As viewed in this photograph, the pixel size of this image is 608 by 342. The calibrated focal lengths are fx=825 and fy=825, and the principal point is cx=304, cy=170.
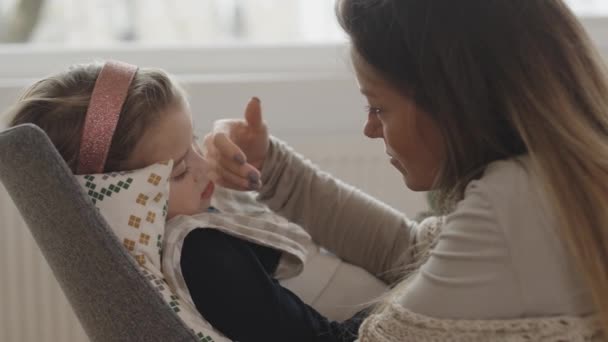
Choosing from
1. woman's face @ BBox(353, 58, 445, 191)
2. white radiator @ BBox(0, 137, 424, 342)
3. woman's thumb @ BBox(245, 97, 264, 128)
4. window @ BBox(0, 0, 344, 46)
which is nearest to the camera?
woman's face @ BBox(353, 58, 445, 191)

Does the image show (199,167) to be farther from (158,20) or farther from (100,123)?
(158,20)

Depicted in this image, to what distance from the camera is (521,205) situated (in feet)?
3.03

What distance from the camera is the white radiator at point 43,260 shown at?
2.00 m

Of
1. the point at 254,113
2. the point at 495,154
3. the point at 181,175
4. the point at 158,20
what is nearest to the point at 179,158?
the point at 181,175

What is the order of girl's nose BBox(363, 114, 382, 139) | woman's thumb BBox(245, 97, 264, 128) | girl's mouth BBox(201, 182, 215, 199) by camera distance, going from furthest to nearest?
→ woman's thumb BBox(245, 97, 264, 128)
girl's mouth BBox(201, 182, 215, 199)
girl's nose BBox(363, 114, 382, 139)

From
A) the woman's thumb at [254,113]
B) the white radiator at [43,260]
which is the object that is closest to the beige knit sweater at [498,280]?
the woman's thumb at [254,113]

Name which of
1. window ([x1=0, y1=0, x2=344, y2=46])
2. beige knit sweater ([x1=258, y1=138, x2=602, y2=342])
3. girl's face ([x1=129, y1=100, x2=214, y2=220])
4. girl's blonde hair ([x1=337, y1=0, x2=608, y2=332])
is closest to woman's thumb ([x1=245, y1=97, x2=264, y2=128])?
girl's face ([x1=129, y1=100, x2=214, y2=220])

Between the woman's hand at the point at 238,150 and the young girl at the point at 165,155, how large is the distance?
0.09m

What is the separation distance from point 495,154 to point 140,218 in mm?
482

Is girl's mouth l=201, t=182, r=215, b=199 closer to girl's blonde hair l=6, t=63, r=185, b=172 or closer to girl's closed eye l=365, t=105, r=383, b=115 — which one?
girl's blonde hair l=6, t=63, r=185, b=172

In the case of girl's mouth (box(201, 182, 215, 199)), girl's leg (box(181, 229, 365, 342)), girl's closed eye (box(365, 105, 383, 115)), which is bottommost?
girl's leg (box(181, 229, 365, 342))

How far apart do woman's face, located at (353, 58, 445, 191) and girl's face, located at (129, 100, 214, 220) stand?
29 centimetres

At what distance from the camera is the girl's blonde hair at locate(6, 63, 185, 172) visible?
1.14 metres

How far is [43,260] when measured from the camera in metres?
2.03
